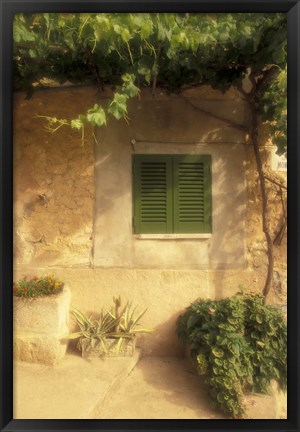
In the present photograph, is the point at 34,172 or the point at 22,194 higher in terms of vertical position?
the point at 34,172

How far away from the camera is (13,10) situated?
7.21 ft

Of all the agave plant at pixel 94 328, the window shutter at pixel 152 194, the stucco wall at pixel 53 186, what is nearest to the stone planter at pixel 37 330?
the agave plant at pixel 94 328

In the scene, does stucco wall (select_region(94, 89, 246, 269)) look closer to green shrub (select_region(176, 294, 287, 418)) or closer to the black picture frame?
green shrub (select_region(176, 294, 287, 418))

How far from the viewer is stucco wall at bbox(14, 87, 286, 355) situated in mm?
3801

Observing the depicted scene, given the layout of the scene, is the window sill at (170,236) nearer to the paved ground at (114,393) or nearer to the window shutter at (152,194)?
the window shutter at (152,194)

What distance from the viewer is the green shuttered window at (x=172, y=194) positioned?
3797mm

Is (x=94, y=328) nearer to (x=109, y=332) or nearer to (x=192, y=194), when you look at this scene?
(x=109, y=332)

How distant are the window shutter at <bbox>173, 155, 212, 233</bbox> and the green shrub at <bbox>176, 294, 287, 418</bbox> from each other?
95cm

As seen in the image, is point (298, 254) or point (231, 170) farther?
point (231, 170)

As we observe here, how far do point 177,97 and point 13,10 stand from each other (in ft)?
6.74

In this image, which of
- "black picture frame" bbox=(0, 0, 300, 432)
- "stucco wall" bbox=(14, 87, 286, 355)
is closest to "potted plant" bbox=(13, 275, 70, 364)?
"stucco wall" bbox=(14, 87, 286, 355)

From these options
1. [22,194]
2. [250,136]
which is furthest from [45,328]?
[250,136]

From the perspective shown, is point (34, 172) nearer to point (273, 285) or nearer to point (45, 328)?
point (45, 328)

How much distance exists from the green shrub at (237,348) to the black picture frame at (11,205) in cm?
44
